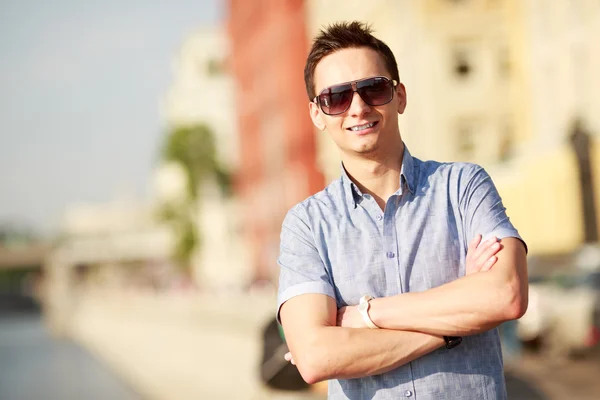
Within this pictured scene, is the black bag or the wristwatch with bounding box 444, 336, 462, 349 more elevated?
the wristwatch with bounding box 444, 336, 462, 349

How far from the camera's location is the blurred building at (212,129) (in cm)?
7744

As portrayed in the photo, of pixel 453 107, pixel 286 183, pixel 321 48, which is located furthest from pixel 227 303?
pixel 321 48

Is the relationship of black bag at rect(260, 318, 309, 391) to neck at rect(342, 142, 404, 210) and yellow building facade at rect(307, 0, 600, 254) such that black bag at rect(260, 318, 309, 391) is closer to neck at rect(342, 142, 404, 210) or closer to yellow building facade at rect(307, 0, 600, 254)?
neck at rect(342, 142, 404, 210)

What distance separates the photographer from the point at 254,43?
64188mm

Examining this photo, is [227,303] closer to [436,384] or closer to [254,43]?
[254,43]

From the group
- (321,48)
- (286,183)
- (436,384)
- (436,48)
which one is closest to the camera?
(436,384)

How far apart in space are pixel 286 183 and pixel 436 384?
182ft

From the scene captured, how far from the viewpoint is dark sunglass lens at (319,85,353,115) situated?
3.07 meters

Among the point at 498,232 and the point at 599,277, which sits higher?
the point at 498,232

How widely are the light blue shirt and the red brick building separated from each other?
162ft

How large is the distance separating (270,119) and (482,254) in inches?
2309

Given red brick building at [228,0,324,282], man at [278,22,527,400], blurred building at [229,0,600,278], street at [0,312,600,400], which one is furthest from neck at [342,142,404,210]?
red brick building at [228,0,324,282]

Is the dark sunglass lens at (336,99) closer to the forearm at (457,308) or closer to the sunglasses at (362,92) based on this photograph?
the sunglasses at (362,92)

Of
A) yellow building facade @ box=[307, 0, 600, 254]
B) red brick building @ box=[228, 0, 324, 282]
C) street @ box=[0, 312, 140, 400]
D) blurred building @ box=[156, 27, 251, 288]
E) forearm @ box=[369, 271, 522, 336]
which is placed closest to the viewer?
forearm @ box=[369, 271, 522, 336]
